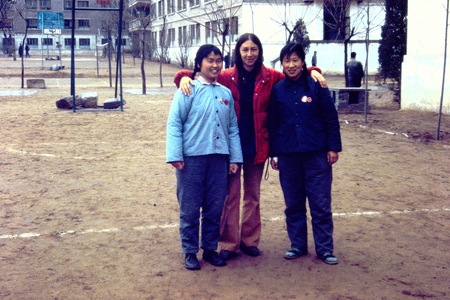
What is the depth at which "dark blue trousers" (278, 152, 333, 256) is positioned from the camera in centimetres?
514

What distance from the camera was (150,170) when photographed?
29.9ft

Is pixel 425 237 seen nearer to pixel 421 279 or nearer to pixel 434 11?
pixel 421 279

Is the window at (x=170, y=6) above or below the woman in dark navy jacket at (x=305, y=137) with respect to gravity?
above

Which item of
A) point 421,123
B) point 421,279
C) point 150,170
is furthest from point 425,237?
Result: point 421,123

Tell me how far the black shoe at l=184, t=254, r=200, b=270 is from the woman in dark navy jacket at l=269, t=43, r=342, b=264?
0.78 m

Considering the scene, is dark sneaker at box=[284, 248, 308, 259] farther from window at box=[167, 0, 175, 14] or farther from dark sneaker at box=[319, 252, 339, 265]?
window at box=[167, 0, 175, 14]

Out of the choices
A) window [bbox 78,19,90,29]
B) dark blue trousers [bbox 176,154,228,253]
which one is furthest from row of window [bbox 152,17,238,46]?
dark blue trousers [bbox 176,154,228,253]

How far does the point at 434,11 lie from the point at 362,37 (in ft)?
79.5

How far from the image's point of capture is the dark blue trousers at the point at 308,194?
202 inches

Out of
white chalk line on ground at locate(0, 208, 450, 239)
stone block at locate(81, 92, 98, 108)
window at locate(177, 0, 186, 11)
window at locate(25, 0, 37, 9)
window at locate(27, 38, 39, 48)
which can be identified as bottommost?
white chalk line on ground at locate(0, 208, 450, 239)

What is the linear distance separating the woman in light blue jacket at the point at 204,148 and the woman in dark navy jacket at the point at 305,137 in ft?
1.22

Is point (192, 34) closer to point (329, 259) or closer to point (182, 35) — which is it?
point (182, 35)

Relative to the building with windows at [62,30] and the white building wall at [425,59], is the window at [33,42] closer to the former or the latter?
the building with windows at [62,30]

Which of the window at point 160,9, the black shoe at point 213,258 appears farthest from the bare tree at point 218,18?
the black shoe at point 213,258
